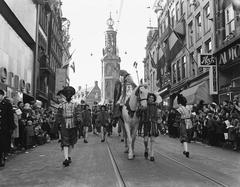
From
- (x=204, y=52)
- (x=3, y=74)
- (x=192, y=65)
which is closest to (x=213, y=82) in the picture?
(x=204, y=52)

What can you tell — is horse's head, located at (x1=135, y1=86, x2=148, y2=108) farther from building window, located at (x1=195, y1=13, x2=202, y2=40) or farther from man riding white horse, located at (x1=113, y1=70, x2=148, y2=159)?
building window, located at (x1=195, y1=13, x2=202, y2=40)

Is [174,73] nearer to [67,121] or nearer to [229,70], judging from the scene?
[229,70]

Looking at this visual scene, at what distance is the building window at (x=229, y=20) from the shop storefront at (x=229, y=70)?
1.32 m

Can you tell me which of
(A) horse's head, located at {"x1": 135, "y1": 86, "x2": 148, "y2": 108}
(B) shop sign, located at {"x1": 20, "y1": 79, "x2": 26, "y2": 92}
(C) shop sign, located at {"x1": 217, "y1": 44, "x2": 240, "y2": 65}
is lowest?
(A) horse's head, located at {"x1": 135, "y1": 86, "x2": 148, "y2": 108}

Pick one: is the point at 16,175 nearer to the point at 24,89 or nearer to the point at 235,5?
the point at 235,5

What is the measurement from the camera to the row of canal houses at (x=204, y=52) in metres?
21.1

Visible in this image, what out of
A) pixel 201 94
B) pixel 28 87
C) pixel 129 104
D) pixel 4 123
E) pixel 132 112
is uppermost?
pixel 28 87

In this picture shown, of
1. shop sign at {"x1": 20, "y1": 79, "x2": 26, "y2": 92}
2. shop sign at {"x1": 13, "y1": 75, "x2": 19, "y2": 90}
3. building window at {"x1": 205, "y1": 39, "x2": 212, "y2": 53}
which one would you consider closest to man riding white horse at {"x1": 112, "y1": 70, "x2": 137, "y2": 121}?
shop sign at {"x1": 13, "y1": 75, "x2": 19, "y2": 90}

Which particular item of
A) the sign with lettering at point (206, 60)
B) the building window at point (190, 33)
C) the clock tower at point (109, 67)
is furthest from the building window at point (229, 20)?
the clock tower at point (109, 67)

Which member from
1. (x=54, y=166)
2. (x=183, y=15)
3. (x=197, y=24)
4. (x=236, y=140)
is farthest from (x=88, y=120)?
(x=183, y=15)

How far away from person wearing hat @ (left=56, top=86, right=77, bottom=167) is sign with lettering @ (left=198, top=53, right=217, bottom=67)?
1640 centimetres

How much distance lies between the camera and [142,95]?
28.7ft

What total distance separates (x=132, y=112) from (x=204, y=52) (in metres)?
18.6

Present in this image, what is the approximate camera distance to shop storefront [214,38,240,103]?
1990 cm
